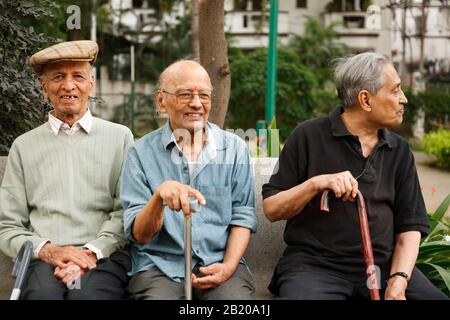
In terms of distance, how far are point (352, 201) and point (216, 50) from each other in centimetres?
321

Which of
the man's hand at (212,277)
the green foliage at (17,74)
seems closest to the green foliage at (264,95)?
the green foliage at (17,74)

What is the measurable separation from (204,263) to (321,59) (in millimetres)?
23052

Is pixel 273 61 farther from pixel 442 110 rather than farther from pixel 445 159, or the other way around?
pixel 442 110

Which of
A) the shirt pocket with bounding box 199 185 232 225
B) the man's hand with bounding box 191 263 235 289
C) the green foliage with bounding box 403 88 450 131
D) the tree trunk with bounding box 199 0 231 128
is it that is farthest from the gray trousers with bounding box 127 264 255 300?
the green foliage with bounding box 403 88 450 131

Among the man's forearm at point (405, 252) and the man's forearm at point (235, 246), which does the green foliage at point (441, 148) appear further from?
the man's forearm at point (235, 246)

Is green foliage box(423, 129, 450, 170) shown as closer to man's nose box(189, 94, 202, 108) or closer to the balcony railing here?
man's nose box(189, 94, 202, 108)

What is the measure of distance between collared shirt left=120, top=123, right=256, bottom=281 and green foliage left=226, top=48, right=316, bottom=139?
16.5 meters

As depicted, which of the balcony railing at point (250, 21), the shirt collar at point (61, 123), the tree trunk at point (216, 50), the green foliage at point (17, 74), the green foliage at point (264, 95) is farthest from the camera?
the balcony railing at point (250, 21)

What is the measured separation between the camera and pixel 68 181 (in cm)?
352

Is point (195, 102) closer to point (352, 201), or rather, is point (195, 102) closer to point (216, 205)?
point (216, 205)

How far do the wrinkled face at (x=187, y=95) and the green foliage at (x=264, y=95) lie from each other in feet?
54.3

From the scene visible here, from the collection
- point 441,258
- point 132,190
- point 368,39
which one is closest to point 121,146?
point 132,190

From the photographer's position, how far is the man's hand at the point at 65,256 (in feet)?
10.9
